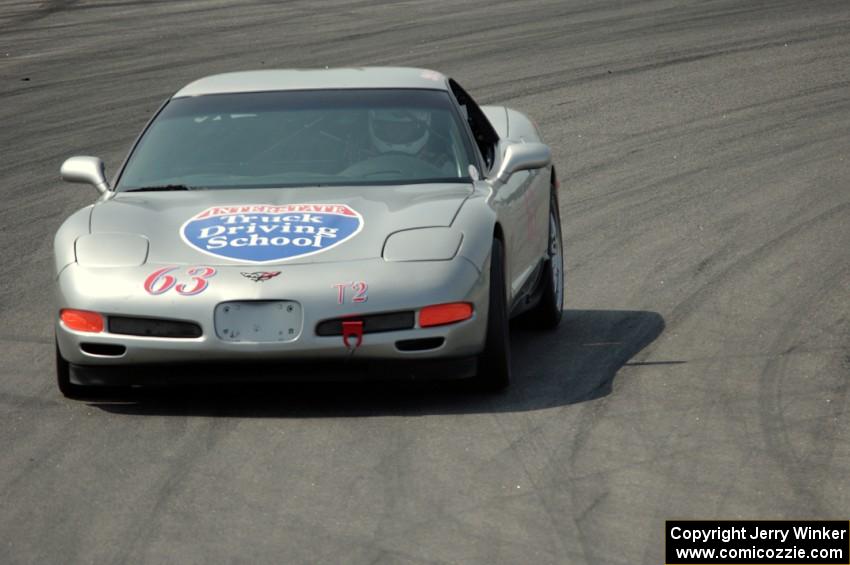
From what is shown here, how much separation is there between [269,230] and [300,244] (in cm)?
18

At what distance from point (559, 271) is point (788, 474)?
3.42m

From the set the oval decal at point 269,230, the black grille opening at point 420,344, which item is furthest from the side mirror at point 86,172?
the black grille opening at point 420,344

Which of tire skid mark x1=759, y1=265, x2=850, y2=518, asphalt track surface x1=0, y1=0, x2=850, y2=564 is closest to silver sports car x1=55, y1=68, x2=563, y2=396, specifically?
asphalt track surface x1=0, y1=0, x2=850, y2=564

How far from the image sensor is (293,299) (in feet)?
22.1

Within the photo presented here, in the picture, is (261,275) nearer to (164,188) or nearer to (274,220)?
(274,220)

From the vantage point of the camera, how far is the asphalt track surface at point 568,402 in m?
5.46

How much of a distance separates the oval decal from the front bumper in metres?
0.12

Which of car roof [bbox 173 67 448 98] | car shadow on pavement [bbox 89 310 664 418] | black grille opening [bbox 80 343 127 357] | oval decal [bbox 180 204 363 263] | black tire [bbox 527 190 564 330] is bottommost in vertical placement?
black tire [bbox 527 190 564 330]

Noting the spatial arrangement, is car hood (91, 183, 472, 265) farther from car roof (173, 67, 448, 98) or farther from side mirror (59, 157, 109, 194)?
car roof (173, 67, 448, 98)

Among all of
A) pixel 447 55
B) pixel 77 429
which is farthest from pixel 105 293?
pixel 447 55

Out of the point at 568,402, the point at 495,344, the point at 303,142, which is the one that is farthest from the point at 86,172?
the point at 568,402

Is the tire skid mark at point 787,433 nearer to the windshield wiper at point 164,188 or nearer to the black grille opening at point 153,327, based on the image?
the black grille opening at point 153,327

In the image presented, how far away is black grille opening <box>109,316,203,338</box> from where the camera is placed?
6.78 m

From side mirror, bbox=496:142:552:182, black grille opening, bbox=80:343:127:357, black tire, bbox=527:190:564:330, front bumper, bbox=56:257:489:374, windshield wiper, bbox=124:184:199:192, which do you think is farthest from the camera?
black tire, bbox=527:190:564:330
